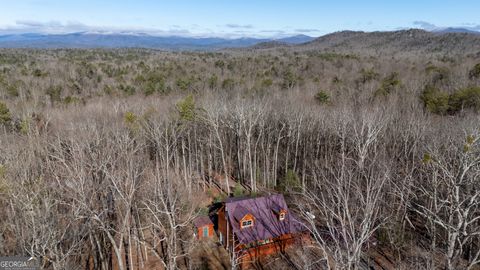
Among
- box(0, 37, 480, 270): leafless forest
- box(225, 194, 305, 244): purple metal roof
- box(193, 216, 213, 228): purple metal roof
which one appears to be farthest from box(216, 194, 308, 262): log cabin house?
box(193, 216, 213, 228): purple metal roof

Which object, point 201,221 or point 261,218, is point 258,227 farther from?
point 201,221

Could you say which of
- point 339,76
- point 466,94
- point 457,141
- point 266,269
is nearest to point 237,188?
point 266,269

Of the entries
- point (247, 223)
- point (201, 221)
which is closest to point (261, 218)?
point (247, 223)

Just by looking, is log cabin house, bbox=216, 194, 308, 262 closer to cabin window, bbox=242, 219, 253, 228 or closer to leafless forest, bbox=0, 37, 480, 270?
cabin window, bbox=242, 219, 253, 228

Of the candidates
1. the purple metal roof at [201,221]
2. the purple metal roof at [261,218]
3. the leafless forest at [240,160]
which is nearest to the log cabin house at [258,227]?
the purple metal roof at [261,218]

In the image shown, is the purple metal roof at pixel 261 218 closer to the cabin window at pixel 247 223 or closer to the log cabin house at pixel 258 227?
the log cabin house at pixel 258 227

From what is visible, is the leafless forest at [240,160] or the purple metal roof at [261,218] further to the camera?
the purple metal roof at [261,218]

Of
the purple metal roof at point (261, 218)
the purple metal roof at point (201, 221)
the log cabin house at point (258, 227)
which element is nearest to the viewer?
the log cabin house at point (258, 227)
